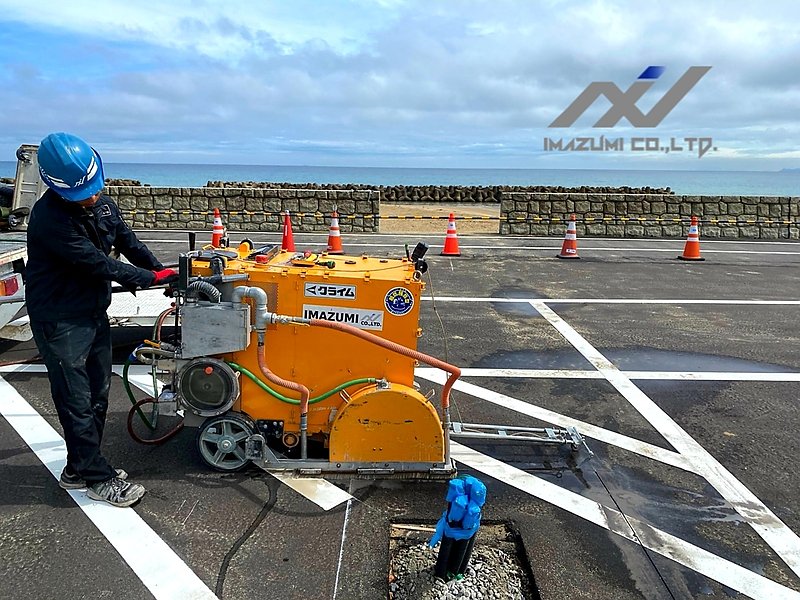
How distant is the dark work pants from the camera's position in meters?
3.41

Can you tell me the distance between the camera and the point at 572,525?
11.4 ft

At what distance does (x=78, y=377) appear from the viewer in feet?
11.4

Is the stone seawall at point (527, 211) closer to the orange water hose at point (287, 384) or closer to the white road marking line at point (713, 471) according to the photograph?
the white road marking line at point (713, 471)

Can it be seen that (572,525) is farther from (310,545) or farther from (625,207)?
(625,207)

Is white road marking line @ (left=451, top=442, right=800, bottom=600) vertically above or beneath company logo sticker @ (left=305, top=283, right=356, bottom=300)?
beneath

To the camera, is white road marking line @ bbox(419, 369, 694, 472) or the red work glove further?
white road marking line @ bbox(419, 369, 694, 472)

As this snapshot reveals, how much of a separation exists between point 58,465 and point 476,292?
6673 mm

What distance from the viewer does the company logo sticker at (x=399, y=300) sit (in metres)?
3.67

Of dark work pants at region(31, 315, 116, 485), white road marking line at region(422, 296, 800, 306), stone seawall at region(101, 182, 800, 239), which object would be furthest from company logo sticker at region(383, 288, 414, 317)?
stone seawall at region(101, 182, 800, 239)

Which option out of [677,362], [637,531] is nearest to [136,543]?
[637,531]

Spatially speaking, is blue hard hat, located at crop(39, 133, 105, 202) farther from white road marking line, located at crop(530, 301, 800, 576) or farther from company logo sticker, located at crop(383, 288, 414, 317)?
white road marking line, located at crop(530, 301, 800, 576)

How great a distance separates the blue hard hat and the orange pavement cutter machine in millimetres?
640

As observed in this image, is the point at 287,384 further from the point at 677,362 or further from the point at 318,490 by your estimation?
the point at 677,362

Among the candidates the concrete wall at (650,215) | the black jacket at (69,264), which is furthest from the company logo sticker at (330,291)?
the concrete wall at (650,215)
